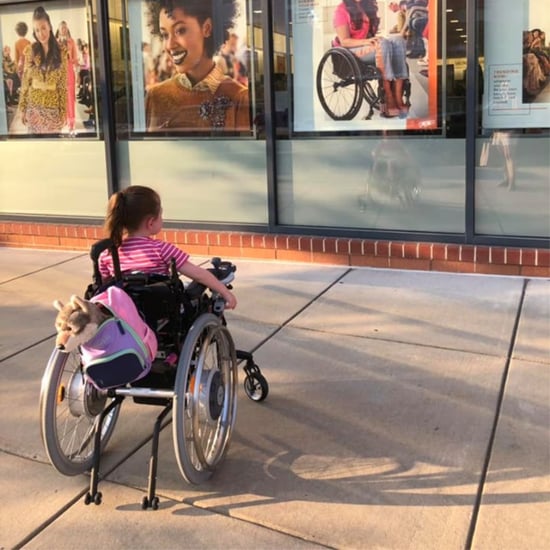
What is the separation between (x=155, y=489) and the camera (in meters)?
2.98

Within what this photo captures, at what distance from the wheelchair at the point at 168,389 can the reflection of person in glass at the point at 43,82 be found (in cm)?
510

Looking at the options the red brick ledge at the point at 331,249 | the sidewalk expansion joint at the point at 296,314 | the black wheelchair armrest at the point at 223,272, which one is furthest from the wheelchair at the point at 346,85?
the black wheelchair armrest at the point at 223,272

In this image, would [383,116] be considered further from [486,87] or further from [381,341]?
[381,341]

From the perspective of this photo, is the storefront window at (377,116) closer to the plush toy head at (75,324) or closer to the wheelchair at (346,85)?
the wheelchair at (346,85)

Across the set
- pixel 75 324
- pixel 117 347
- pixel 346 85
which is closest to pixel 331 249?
pixel 346 85

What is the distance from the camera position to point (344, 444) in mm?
3371

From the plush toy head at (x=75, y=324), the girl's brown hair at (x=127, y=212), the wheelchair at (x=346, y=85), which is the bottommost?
the plush toy head at (x=75, y=324)

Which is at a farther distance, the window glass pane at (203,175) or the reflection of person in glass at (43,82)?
the reflection of person in glass at (43,82)

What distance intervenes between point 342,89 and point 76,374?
4.22 meters

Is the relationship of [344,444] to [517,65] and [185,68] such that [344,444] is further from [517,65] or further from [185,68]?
[185,68]

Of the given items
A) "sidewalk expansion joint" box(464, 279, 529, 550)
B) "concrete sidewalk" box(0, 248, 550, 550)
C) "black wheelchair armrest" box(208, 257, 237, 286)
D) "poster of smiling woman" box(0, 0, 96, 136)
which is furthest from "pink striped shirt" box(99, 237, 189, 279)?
"poster of smiling woman" box(0, 0, 96, 136)

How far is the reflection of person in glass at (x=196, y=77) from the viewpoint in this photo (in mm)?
6812

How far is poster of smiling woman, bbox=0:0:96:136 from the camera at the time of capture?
7367 mm

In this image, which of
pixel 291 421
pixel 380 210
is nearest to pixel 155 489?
pixel 291 421
